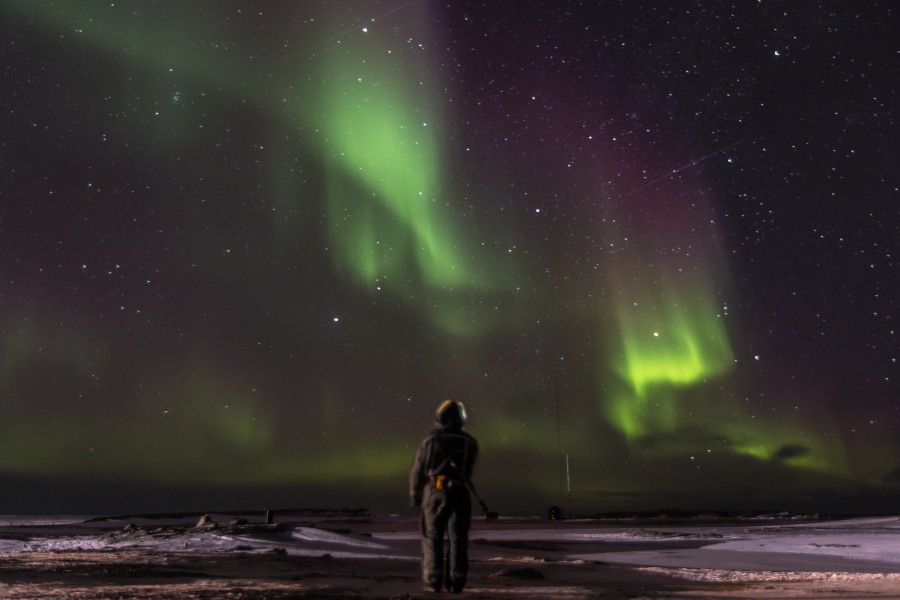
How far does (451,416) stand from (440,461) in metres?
0.41

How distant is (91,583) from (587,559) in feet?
26.0

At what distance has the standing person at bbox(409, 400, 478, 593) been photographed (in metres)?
7.49

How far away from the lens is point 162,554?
12734mm

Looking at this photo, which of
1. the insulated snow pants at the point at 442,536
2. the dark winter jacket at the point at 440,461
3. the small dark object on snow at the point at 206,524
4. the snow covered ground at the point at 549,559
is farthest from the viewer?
the small dark object on snow at the point at 206,524

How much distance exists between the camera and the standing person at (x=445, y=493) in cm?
749

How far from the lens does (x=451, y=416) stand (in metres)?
7.88

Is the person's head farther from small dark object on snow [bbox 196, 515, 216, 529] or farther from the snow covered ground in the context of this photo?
small dark object on snow [bbox 196, 515, 216, 529]

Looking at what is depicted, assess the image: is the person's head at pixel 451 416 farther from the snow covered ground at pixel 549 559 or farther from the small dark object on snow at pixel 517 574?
the small dark object on snow at pixel 517 574

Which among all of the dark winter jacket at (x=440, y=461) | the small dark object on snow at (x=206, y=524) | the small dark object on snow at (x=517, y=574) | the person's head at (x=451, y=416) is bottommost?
the small dark object on snow at (x=517, y=574)

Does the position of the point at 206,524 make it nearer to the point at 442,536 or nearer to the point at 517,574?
the point at 517,574

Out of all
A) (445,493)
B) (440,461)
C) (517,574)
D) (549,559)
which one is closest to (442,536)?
(445,493)

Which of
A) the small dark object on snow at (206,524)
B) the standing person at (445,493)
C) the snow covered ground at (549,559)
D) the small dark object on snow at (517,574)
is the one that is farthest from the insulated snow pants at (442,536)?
the small dark object on snow at (206,524)

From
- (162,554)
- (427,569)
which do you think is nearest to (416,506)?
(427,569)

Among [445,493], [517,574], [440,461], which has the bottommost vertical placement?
[517,574]
